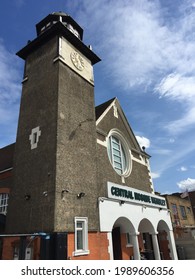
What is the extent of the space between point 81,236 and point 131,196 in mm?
Result: 5277

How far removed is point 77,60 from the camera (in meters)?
15.3

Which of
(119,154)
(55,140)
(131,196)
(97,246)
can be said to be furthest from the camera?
(119,154)

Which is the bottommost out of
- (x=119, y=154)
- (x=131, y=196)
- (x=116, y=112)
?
(x=131, y=196)

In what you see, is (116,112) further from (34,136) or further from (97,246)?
(97,246)

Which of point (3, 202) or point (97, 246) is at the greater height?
point (3, 202)

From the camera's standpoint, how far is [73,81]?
13984 millimetres

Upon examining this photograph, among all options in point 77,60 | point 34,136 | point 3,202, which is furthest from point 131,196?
point 77,60

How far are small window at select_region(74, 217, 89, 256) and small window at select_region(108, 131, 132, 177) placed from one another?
18.5ft

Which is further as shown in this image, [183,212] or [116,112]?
[183,212]

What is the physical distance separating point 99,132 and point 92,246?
7.17m

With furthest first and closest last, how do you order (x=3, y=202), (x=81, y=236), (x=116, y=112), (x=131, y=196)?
(x=116, y=112) → (x=131, y=196) → (x=3, y=202) → (x=81, y=236)

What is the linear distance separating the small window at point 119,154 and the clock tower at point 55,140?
2580 mm
